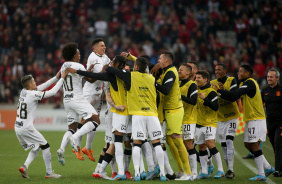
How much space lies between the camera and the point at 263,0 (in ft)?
85.6

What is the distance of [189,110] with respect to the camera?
32.1ft

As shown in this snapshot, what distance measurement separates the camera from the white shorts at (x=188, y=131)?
9.59 metres

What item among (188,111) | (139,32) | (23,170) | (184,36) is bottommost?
A: (23,170)

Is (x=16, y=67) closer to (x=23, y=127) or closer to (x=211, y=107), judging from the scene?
(x=23, y=127)

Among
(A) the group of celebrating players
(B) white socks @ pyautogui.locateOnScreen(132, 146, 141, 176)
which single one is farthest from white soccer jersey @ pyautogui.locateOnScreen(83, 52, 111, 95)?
(B) white socks @ pyautogui.locateOnScreen(132, 146, 141, 176)

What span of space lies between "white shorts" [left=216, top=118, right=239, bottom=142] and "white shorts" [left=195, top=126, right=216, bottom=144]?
0.70 m

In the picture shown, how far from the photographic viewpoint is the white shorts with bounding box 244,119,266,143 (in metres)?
9.57

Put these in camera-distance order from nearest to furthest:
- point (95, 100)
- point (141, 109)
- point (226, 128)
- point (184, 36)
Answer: point (141, 109), point (226, 128), point (95, 100), point (184, 36)

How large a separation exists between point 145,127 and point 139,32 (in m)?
15.9

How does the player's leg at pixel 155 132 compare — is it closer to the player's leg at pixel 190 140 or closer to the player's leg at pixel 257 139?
the player's leg at pixel 190 140

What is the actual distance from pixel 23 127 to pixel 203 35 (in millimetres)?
16719

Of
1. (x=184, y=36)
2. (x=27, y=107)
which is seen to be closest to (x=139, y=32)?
(x=184, y=36)

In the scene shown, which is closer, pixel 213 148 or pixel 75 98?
pixel 213 148

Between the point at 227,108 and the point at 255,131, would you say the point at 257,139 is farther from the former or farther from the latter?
the point at 227,108
